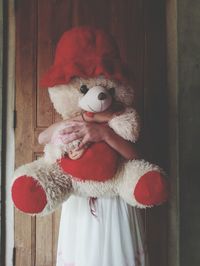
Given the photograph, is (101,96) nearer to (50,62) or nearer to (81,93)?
(81,93)

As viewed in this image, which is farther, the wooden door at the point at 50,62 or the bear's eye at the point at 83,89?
the wooden door at the point at 50,62

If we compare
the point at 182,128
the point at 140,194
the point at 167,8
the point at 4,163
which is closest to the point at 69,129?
the point at 140,194

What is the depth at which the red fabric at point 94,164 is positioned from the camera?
88 centimetres

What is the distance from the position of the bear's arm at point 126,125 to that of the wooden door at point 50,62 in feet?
1.72

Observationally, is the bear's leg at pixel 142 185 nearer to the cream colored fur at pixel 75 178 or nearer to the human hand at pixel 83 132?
the cream colored fur at pixel 75 178

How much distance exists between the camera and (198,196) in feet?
4.15

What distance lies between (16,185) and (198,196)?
71 cm

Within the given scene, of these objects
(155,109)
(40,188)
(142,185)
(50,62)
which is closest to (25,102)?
(50,62)

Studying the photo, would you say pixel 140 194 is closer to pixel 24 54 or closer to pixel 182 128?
pixel 182 128

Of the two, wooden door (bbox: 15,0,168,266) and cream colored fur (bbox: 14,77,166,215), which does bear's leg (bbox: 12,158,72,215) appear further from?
wooden door (bbox: 15,0,168,266)

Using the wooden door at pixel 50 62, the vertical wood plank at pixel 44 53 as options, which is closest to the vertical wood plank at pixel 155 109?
the wooden door at pixel 50 62

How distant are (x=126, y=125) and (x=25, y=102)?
694 millimetres

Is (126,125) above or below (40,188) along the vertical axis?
above

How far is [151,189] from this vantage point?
2.88 feet
